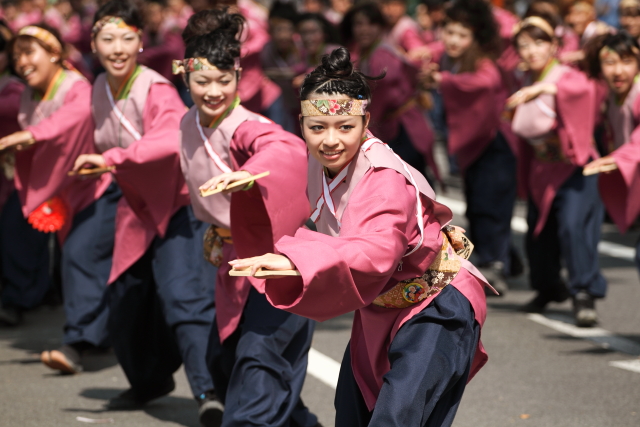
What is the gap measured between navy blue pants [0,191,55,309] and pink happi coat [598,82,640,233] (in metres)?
3.47

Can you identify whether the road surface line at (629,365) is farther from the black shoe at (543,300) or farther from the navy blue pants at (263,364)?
the navy blue pants at (263,364)

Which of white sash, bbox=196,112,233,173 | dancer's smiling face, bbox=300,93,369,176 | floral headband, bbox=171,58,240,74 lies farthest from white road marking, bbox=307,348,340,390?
dancer's smiling face, bbox=300,93,369,176

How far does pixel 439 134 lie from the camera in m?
14.6

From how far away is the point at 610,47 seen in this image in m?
5.57

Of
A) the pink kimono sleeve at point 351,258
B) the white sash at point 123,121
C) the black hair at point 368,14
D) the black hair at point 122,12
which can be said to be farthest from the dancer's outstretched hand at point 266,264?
the black hair at point 368,14

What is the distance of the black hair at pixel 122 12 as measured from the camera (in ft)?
16.1

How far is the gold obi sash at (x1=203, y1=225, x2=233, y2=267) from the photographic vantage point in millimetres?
4027

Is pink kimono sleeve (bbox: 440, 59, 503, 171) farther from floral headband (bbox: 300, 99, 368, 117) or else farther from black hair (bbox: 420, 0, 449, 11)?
black hair (bbox: 420, 0, 449, 11)

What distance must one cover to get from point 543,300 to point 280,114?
4561 mm

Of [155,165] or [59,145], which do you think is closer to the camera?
[155,165]

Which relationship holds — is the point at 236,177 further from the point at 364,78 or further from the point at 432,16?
the point at 432,16

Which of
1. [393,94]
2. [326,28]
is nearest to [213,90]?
[393,94]

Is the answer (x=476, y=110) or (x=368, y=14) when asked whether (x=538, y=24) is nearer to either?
(x=476, y=110)

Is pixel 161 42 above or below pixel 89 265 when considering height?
above
